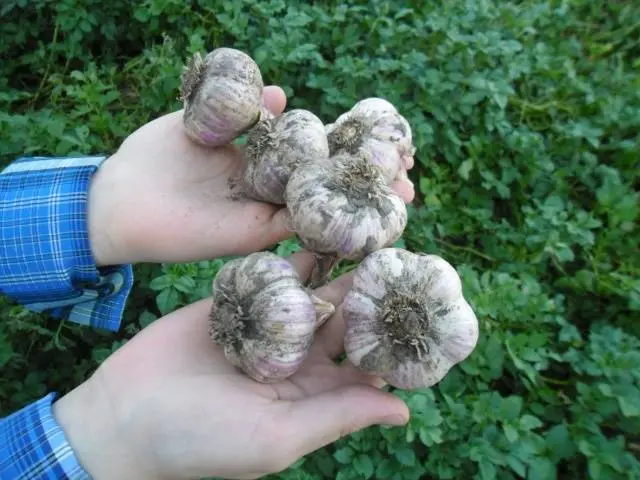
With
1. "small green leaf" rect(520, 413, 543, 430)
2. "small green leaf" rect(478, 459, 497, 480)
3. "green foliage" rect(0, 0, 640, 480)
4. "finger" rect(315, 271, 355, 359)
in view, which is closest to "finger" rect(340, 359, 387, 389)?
"finger" rect(315, 271, 355, 359)

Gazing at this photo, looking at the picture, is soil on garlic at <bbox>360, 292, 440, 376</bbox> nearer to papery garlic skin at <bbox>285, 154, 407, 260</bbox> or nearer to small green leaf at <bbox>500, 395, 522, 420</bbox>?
papery garlic skin at <bbox>285, 154, 407, 260</bbox>

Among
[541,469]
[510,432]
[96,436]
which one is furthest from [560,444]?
[96,436]

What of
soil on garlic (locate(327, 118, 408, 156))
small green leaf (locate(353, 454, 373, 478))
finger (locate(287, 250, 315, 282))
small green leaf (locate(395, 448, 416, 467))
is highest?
soil on garlic (locate(327, 118, 408, 156))

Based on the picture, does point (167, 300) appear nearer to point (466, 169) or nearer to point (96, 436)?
point (96, 436)

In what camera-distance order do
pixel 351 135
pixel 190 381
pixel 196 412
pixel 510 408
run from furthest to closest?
pixel 351 135 < pixel 510 408 < pixel 190 381 < pixel 196 412

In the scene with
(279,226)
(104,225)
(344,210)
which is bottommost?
(104,225)

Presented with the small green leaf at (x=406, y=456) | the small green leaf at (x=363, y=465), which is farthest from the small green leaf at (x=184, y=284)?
the small green leaf at (x=406, y=456)

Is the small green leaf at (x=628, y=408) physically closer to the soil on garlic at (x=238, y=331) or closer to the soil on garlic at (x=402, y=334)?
the soil on garlic at (x=402, y=334)
